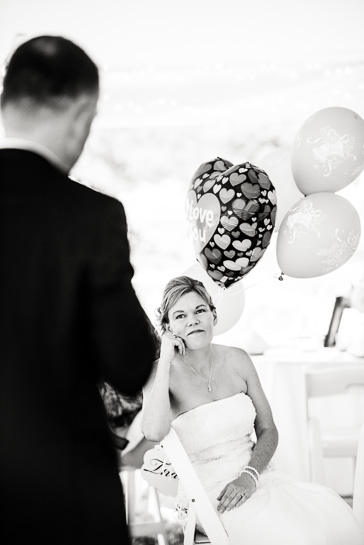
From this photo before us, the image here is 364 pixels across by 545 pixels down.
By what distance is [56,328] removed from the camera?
88cm

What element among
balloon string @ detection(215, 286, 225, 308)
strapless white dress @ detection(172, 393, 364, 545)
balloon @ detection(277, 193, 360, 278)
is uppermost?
balloon @ detection(277, 193, 360, 278)

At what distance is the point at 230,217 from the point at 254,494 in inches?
35.9

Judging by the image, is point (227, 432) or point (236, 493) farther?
→ point (227, 432)

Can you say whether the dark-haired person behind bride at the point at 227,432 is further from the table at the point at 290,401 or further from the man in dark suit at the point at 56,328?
the man in dark suit at the point at 56,328

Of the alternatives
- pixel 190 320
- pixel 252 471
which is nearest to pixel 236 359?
pixel 190 320

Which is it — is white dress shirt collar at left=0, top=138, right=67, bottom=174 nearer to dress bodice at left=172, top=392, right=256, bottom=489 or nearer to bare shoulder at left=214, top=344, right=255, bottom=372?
dress bodice at left=172, top=392, right=256, bottom=489

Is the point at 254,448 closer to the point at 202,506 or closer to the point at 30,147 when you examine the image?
the point at 202,506

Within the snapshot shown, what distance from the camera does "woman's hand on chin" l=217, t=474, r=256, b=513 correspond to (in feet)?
6.40

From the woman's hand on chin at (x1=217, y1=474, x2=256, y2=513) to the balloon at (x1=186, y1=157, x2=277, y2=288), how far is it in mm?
682

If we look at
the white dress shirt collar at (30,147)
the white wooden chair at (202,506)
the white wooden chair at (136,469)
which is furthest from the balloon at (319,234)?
the white dress shirt collar at (30,147)

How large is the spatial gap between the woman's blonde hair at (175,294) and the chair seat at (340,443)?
4.66 ft

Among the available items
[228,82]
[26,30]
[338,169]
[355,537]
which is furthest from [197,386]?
[26,30]

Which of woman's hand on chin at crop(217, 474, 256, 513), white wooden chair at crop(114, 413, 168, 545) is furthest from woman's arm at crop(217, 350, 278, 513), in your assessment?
white wooden chair at crop(114, 413, 168, 545)

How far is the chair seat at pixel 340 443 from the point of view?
3285mm
